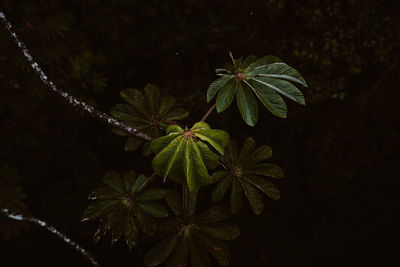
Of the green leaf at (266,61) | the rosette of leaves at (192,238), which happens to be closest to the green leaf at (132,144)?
the rosette of leaves at (192,238)

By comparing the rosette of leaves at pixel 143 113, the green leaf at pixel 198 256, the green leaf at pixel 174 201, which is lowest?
the green leaf at pixel 198 256

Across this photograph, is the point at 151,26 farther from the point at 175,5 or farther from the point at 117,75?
→ the point at 117,75

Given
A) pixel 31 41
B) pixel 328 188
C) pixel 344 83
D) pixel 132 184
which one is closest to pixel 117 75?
pixel 31 41

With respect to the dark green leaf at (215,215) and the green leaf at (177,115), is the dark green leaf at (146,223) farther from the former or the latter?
the green leaf at (177,115)

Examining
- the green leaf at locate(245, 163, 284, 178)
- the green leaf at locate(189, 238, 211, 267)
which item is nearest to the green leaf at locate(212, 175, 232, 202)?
the green leaf at locate(245, 163, 284, 178)

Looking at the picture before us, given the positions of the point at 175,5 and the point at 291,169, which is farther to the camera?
the point at 291,169

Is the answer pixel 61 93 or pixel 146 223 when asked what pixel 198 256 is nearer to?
pixel 146 223
